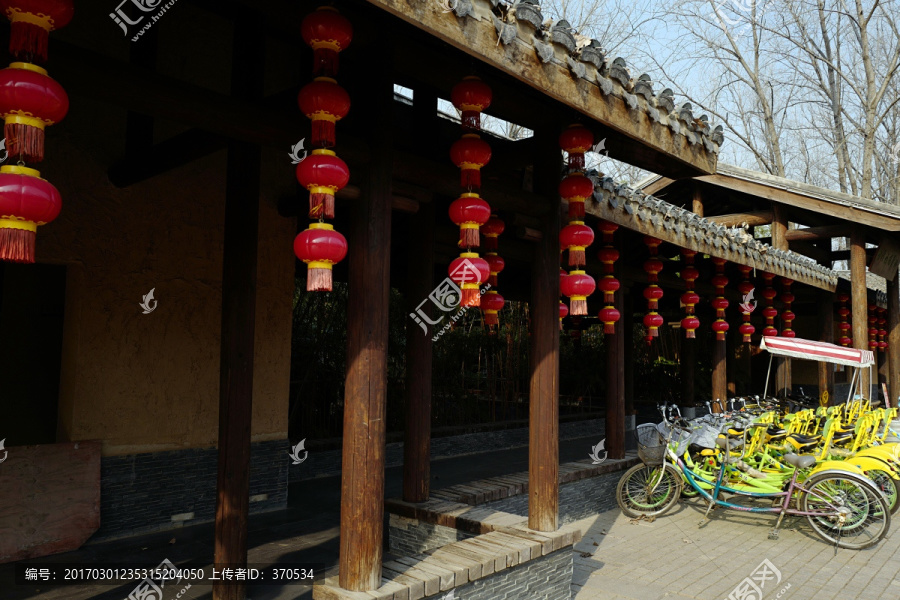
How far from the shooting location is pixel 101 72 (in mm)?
2555

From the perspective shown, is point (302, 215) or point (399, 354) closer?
point (302, 215)

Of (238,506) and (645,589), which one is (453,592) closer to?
(238,506)

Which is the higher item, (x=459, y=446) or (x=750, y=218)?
(x=750, y=218)

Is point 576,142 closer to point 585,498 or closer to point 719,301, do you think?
point 585,498

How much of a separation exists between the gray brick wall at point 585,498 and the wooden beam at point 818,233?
6.51 m

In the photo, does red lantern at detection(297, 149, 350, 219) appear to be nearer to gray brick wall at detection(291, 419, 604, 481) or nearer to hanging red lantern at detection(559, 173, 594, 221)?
hanging red lantern at detection(559, 173, 594, 221)

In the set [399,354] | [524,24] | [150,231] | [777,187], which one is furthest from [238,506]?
[777,187]

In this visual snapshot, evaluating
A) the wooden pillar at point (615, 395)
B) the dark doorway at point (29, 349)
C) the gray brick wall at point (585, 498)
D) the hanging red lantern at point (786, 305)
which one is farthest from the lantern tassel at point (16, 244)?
the hanging red lantern at point (786, 305)

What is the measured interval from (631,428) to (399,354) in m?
4.55

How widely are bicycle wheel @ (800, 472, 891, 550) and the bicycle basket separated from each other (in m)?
1.26

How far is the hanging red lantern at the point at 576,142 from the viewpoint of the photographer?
4148 mm

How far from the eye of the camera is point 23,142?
1.94 m

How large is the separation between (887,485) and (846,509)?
1634 mm

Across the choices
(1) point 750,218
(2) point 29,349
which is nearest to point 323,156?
(2) point 29,349
